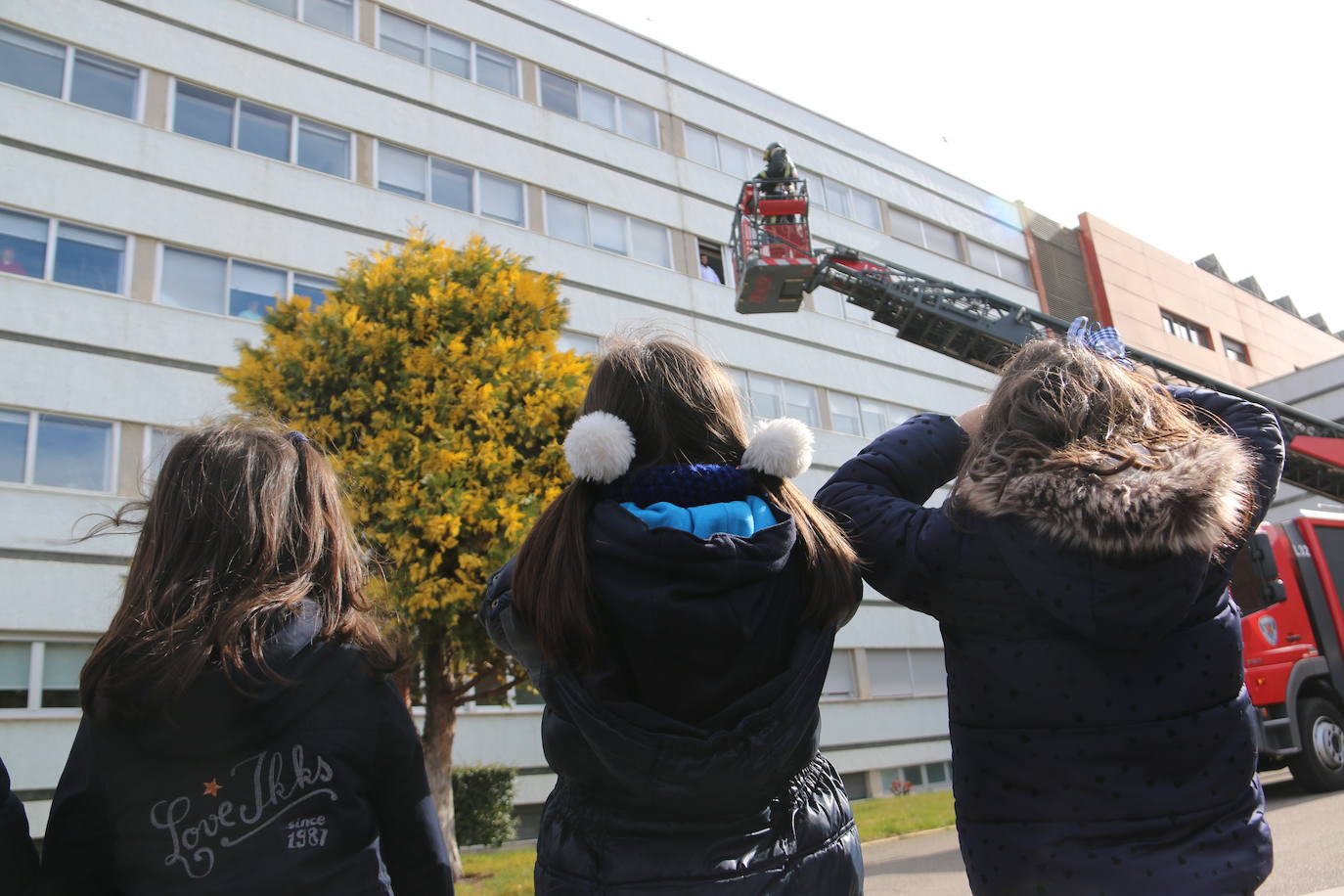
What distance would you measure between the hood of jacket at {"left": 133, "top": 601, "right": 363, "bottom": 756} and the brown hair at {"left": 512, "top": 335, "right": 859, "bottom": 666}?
402mm

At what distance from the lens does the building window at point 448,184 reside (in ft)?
59.8

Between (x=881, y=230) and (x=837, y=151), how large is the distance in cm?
259

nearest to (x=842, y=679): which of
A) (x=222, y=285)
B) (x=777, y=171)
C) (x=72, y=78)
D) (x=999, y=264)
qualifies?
(x=777, y=171)

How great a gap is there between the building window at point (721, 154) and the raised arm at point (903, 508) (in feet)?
74.5

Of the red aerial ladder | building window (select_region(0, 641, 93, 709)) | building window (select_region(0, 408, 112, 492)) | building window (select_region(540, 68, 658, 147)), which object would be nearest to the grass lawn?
the red aerial ladder

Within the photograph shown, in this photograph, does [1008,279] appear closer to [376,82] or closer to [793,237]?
[376,82]

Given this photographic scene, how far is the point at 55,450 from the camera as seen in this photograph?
1373 cm

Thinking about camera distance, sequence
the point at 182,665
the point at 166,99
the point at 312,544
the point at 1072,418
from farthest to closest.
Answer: the point at 166,99, the point at 312,544, the point at 1072,418, the point at 182,665

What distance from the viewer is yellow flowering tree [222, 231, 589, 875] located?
362 inches

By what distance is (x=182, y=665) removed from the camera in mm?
1635

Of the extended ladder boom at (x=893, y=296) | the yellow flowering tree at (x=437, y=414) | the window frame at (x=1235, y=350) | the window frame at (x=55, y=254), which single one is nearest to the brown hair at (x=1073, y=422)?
the yellow flowering tree at (x=437, y=414)

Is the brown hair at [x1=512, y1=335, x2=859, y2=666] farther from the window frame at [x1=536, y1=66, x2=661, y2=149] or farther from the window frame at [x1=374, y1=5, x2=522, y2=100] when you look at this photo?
the window frame at [x1=536, y1=66, x2=661, y2=149]

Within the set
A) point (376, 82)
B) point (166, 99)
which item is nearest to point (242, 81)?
point (166, 99)

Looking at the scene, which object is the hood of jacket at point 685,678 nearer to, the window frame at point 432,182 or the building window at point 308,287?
the building window at point 308,287
